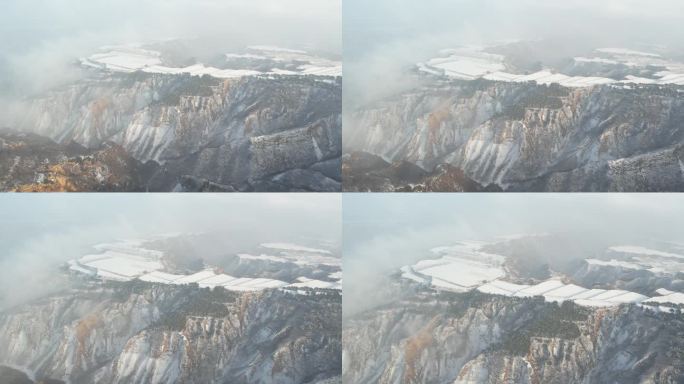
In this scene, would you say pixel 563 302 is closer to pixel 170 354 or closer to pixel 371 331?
pixel 371 331

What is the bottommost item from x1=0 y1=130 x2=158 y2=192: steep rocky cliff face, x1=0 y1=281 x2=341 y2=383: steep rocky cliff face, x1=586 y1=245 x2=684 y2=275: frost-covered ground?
x1=0 y1=281 x2=341 y2=383: steep rocky cliff face

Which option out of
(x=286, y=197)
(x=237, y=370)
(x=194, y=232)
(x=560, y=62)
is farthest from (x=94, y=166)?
(x=560, y=62)

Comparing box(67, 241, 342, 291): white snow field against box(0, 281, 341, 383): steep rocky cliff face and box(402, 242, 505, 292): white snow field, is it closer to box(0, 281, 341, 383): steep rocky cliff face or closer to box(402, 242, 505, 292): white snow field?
box(0, 281, 341, 383): steep rocky cliff face

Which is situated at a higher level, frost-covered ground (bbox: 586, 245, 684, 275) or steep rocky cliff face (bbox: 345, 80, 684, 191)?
steep rocky cliff face (bbox: 345, 80, 684, 191)

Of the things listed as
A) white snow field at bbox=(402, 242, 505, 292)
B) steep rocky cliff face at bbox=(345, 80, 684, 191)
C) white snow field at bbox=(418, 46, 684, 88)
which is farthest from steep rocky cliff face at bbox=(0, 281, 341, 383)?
white snow field at bbox=(418, 46, 684, 88)

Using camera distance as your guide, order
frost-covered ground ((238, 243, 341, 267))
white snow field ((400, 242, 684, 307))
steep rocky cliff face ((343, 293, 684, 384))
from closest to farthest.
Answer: steep rocky cliff face ((343, 293, 684, 384))
white snow field ((400, 242, 684, 307))
frost-covered ground ((238, 243, 341, 267))

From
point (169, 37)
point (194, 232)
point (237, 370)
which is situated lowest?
point (237, 370)

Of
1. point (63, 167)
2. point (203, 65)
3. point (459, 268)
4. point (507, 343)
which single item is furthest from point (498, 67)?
point (63, 167)
